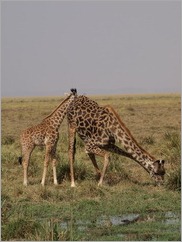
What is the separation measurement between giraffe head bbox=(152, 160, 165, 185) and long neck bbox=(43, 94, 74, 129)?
216 cm

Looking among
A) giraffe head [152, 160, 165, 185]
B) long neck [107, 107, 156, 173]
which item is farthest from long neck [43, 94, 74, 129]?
giraffe head [152, 160, 165, 185]

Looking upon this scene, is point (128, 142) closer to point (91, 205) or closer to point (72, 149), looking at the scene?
point (72, 149)

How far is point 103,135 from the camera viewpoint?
12414mm

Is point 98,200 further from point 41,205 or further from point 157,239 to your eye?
point 157,239

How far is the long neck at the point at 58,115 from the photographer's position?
12.5 meters

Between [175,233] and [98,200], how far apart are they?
2.49m

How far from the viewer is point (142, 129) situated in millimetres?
27688

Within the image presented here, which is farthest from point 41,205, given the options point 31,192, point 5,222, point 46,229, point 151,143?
point 151,143

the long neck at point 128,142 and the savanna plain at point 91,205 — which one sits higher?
the long neck at point 128,142

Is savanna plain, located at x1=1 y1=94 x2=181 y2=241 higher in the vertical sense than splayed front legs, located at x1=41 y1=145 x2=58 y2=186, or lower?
lower

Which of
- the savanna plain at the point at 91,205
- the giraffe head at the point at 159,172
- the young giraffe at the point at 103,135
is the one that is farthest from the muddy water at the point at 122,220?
the young giraffe at the point at 103,135

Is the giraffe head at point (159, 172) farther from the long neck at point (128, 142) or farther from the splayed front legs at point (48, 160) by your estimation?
the splayed front legs at point (48, 160)

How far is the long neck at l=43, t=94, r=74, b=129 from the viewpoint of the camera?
12.5 meters

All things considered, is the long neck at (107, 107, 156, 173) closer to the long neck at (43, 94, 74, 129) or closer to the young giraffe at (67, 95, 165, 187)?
the young giraffe at (67, 95, 165, 187)
